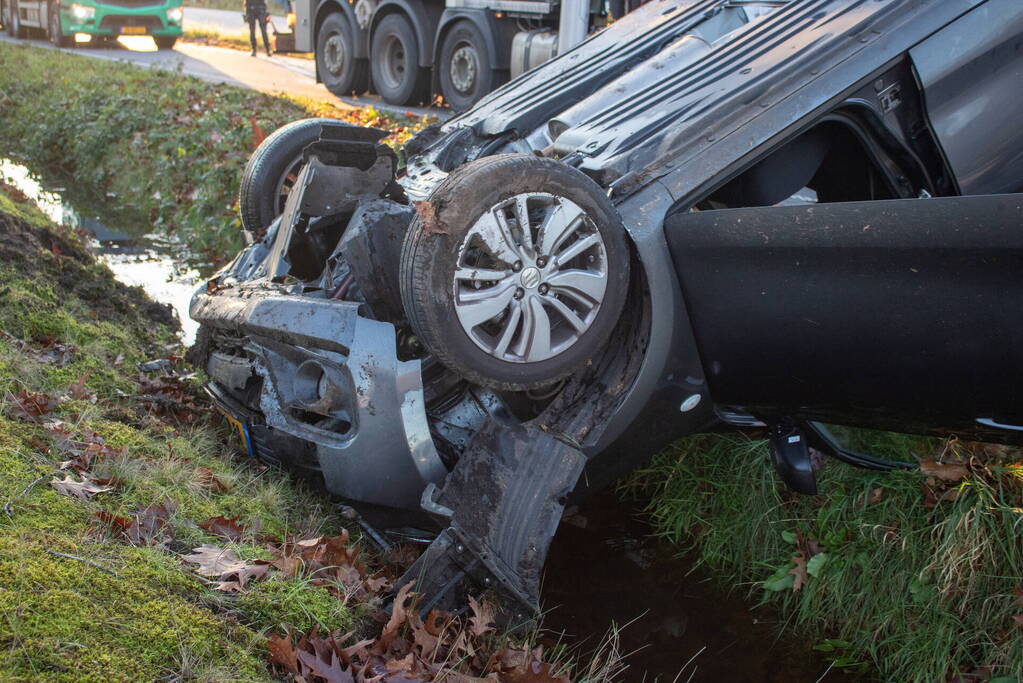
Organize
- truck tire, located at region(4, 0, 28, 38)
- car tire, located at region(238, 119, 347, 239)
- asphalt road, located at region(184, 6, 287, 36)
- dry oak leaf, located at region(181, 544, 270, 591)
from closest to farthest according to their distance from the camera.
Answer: dry oak leaf, located at region(181, 544, 270, 591) < car tire, located at region(238, 119, 347, 239) < truck tire, located at region(4, 0, 28, 38) < asphalt road, located at region(184, 6, 287, 36)

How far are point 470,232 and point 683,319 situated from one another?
764mm

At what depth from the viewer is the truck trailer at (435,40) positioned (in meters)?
9.56

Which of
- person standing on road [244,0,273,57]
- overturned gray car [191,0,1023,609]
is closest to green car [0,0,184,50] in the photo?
person standing on road [244,0,273,57]

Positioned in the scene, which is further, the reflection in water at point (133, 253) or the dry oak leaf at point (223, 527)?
the reflection in water at point (133, 253)

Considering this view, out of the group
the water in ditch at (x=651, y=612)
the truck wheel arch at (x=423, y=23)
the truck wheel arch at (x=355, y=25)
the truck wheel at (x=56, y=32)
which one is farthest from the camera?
the truck wheel at (x=56, y=32)

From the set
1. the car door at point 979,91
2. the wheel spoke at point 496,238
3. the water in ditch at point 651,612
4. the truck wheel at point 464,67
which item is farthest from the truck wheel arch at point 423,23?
the wheel spoke at point 496,238

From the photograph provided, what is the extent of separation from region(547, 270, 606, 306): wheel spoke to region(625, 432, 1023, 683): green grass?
1402 millimetres

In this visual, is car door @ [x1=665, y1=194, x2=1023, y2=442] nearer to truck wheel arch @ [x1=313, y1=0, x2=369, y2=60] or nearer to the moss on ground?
the moss on ground

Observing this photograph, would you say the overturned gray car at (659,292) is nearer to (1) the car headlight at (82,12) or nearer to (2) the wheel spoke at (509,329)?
(2) the wheel spoke at (509,329)

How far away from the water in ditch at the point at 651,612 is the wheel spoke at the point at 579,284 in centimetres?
130

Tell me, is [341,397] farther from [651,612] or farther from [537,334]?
[651,612]

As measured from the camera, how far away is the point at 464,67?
421 inches

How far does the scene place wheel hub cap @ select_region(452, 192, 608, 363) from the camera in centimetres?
292

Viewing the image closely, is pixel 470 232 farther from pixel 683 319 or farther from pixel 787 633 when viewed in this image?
pixel 787 633
